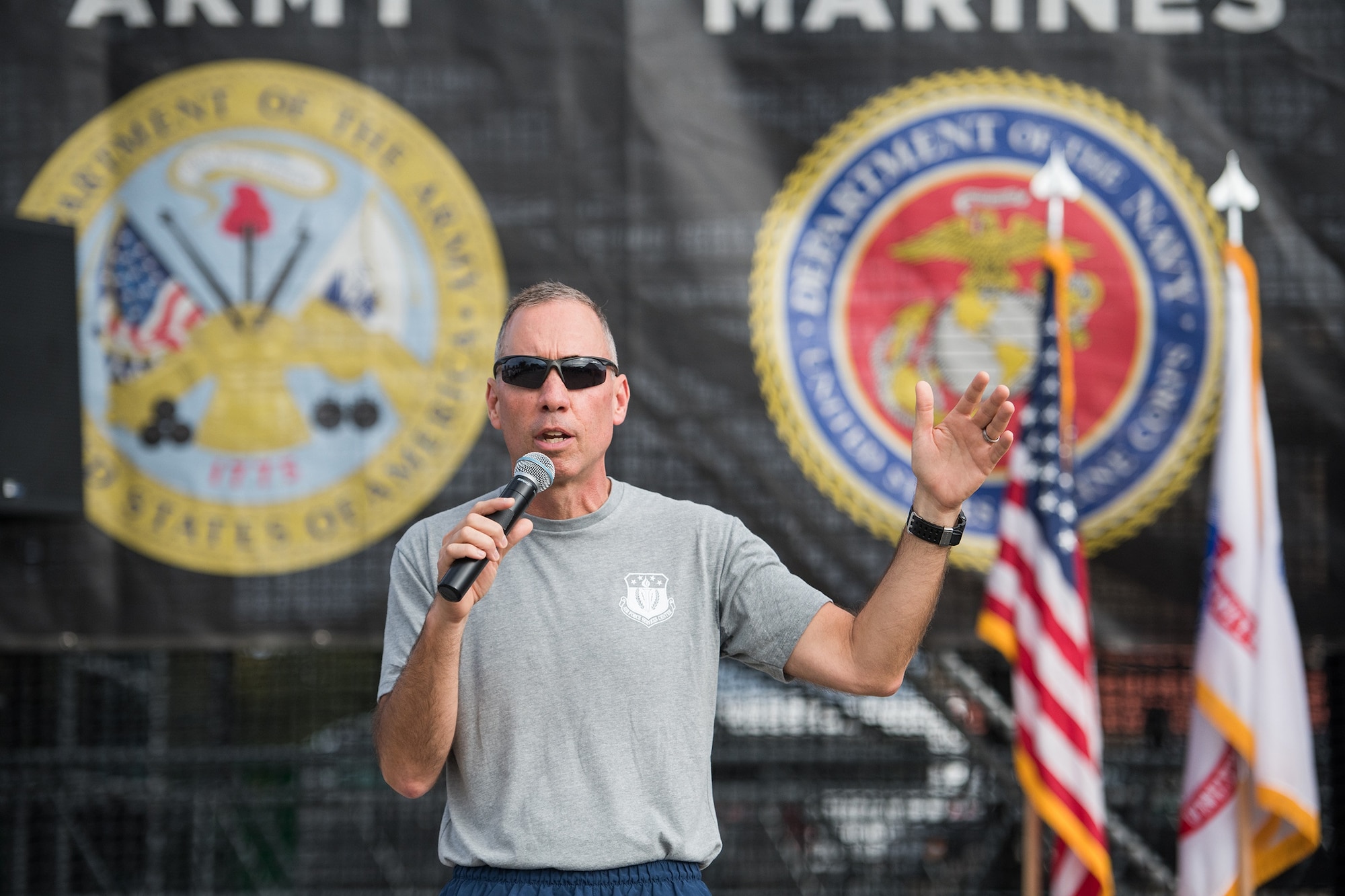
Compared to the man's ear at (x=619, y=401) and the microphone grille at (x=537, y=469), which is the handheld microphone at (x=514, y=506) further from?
the man's ear at (x=619, y=401)

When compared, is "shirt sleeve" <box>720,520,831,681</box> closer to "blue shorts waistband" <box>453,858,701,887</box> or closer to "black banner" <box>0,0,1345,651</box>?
"blue shorts waistband" <box>453,858,701,887</box>

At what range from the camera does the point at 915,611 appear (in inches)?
82.7

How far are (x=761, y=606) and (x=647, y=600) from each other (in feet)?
0.62

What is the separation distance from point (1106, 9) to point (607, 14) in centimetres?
156

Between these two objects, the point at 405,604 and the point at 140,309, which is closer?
the point at 405,604

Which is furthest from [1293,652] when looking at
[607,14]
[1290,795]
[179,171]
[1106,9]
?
[179,171]

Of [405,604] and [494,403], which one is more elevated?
[494,403]

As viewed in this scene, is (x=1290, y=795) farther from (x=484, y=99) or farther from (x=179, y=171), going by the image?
(x=179, y=171)

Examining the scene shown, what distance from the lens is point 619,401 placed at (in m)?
2.35

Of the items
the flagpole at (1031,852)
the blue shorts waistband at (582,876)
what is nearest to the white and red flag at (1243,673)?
the flagpole at (1031,852)

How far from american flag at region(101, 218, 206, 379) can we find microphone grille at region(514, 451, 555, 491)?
102 inches

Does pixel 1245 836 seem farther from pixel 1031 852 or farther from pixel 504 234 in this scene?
Answer: pixel 504 234

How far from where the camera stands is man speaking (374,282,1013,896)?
205 cm

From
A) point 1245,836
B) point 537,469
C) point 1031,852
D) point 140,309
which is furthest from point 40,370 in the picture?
point 1245,836
